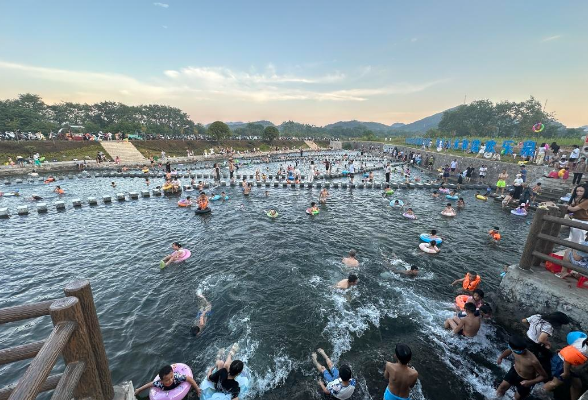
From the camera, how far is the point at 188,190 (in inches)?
998

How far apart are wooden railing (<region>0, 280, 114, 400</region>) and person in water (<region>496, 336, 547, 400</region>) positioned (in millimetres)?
7448

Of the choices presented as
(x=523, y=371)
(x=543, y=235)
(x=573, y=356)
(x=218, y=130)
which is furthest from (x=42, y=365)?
(x=218, y=130)

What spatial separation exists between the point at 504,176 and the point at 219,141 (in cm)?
6218

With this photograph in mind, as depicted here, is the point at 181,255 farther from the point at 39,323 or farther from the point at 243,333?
the point at 243,333

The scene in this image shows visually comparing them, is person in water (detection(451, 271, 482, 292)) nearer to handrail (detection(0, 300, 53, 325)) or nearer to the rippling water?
the rippling water

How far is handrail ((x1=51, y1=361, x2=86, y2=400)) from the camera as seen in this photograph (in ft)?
7.87

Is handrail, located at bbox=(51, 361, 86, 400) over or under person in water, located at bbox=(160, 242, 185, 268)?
over

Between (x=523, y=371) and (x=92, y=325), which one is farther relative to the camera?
(x=523, y=371)

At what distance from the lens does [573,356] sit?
16.6ft

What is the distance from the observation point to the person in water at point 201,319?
7701 millimetres

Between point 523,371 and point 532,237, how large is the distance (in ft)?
12.3

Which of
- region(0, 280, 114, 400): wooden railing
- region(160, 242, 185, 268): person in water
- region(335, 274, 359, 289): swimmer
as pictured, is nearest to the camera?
region(0, 280, 114, 400): wooden railing

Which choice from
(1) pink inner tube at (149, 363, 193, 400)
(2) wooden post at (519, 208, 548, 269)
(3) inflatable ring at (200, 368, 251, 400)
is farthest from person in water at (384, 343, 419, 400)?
(2) wooden post at (519, 208, 548, 269)

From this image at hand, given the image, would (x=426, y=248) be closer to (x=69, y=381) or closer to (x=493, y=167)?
(x=69, y=381)
